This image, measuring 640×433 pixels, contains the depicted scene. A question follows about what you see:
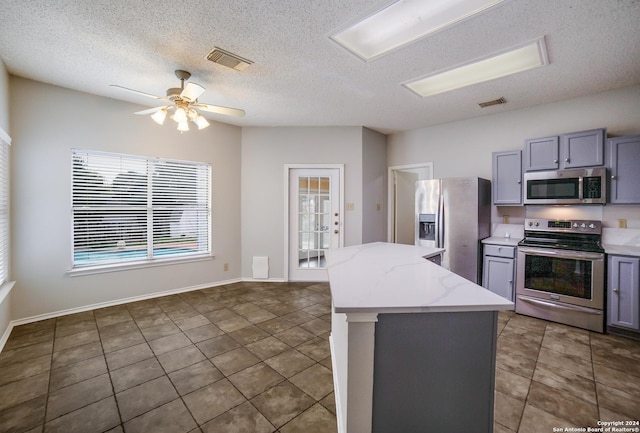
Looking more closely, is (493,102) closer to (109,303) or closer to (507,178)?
(507,178)

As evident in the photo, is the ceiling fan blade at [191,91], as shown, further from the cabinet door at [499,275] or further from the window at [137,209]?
the cabinet door at [499,275]

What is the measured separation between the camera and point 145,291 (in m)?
3.79

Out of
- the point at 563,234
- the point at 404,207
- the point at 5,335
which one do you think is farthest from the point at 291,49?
the point at 404,207

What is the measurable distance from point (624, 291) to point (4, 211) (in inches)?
245

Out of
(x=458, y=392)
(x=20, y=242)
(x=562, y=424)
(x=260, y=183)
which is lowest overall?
(x=562, y=424)

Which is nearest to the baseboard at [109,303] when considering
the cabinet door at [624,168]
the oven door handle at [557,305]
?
the oven door handle at [557,305]

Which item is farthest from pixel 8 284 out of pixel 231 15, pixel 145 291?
pixel 231 15

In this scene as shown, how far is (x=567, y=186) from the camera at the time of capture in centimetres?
313

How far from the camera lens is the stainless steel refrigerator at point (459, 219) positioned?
11.9ft

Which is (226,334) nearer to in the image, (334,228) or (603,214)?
(334,228)

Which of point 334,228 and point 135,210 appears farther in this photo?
point 334,228

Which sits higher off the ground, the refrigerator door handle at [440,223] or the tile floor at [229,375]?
the refrigerator door handle at [440,223]

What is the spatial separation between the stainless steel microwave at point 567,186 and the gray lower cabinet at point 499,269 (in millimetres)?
692

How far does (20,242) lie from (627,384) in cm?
569
